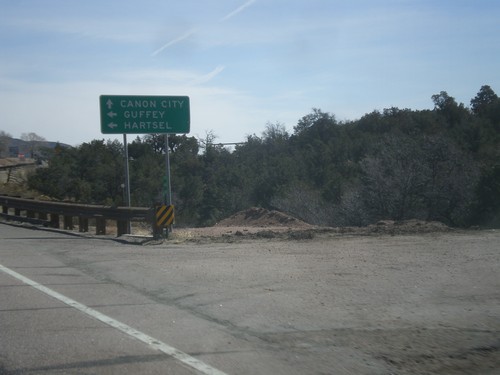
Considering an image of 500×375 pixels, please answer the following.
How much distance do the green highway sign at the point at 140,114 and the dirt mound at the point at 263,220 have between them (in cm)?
646

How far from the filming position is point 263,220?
26.4 meters

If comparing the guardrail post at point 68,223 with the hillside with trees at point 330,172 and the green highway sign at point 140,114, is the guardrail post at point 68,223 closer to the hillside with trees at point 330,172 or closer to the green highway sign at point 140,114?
the green highway sign at point 140,114

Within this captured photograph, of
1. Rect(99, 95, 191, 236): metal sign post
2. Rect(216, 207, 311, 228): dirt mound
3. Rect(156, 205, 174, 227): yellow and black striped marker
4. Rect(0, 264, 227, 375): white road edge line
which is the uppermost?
Rect(99, 95, 191, 236): metal sign post

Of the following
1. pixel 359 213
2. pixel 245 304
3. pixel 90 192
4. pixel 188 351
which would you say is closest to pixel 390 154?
pixel 359 213

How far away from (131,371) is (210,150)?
5010 centimetres

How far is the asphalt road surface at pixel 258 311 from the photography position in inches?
250

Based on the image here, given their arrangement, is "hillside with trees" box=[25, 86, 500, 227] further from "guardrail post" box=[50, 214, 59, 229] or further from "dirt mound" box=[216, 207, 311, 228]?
"guardrail post" box=[50, 214, 59, 229]

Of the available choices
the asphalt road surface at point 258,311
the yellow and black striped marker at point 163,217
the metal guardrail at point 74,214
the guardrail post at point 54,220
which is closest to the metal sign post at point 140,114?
the metal guardrail at point 74,214

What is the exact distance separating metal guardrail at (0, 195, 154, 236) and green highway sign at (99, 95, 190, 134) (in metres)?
2.82

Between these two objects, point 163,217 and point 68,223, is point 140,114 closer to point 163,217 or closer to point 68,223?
point 163,217

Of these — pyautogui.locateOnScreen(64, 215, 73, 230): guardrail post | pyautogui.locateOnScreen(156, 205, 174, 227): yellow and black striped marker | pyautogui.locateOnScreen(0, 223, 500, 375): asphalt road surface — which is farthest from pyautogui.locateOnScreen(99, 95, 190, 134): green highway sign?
pyautogui.locateOnScreen(0, 223, 500, 375): asphalt road surface

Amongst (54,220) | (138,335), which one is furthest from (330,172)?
(138,335)

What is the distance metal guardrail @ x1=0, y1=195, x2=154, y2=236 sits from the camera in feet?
65.0

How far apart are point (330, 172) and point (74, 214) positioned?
24825 mm
